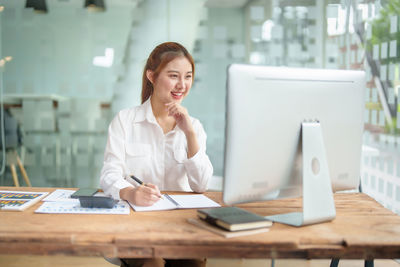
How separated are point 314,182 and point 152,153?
2.83 ft

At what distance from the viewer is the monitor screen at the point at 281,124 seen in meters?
1.15

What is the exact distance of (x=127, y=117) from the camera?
189cm

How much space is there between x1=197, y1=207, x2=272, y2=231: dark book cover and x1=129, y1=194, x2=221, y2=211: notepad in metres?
0.17

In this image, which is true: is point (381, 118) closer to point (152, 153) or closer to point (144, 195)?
point (152, 153)

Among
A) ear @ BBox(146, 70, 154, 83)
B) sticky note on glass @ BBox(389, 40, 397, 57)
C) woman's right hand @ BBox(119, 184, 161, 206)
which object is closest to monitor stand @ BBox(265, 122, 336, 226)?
woman's right hand @ BBox(119, 184, 161, 206)

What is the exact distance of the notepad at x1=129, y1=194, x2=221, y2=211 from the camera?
1.36 metres

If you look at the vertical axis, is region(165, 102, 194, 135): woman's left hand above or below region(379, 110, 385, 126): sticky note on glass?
above

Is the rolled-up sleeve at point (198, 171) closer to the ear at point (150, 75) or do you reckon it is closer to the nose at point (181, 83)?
the nose at point (181, 83)

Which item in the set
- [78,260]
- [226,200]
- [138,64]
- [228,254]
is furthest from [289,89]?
[138,64]

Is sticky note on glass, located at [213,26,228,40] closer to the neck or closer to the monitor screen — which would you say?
the neck

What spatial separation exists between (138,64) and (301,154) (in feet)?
8.56

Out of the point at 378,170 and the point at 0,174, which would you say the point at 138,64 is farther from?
the point at 378,170

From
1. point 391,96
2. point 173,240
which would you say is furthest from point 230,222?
point 391,96

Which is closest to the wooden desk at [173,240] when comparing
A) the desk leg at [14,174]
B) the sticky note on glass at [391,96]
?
the sticky note on glass at [391,96]
